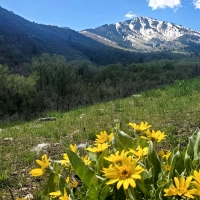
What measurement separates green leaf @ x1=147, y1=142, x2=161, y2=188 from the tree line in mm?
14897

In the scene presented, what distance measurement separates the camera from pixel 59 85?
48.1 metres

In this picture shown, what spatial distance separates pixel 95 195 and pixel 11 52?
104 meters

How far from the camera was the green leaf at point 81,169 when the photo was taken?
1.98 meters

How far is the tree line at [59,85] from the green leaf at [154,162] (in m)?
14.9

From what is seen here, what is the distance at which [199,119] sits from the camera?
8734 millimetres

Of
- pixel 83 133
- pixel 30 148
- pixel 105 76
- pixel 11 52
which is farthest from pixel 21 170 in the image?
pixel 11 52

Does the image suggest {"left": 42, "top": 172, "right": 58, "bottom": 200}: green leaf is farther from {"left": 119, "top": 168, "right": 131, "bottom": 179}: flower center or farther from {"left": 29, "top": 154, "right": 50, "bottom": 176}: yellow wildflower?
{"left": 119, "top": 168, "right": 131, "bottom": 179}: flower center

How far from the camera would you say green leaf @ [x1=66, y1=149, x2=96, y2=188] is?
198cm

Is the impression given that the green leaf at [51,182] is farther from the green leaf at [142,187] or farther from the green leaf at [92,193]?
the green leaf at [142,187]

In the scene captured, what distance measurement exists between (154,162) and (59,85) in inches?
1838

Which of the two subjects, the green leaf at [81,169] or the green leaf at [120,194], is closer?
the green leaf at [120,194]

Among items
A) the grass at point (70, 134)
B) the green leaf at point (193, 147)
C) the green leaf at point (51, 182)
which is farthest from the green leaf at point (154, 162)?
the grass at point (70, 134)

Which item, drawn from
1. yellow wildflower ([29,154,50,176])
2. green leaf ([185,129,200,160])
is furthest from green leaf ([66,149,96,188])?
green leaf ([185,129,200,160])

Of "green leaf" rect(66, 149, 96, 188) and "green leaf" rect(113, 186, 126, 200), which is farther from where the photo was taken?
"green leaf" rect(66, 149, 96, 188)
